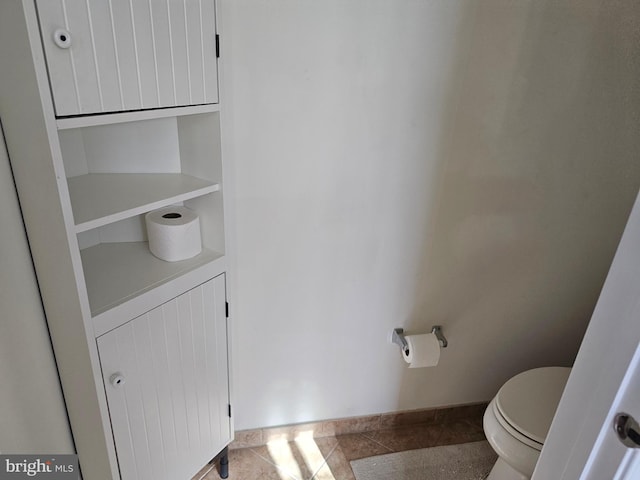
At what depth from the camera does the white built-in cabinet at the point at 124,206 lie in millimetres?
839

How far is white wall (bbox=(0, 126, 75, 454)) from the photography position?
101 centimetres

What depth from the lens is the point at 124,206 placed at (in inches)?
41.5

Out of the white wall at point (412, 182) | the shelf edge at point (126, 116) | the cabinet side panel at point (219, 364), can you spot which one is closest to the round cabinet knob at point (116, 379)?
the cabinet side panel at point (219, 364)

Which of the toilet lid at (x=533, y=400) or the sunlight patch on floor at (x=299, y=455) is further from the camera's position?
the sunlight patch on floor at (x=299, y=455)

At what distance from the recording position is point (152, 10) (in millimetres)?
938

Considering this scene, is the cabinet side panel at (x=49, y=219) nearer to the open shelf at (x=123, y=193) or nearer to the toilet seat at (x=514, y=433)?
the open shelf at (x=123, y=193)

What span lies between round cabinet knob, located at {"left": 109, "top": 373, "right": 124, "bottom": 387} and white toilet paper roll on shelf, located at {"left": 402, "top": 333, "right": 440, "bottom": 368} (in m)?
1.00

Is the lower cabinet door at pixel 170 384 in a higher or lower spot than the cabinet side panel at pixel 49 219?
lower

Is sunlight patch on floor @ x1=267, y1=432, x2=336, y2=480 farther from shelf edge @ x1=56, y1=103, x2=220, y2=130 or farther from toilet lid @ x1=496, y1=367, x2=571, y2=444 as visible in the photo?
shelf edge @ x1=56, y1=103, x2=220, y2=130

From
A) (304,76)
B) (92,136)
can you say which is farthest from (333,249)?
(92,136)

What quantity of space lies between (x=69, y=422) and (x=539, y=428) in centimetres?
143

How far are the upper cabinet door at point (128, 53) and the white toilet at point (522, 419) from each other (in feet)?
4.46

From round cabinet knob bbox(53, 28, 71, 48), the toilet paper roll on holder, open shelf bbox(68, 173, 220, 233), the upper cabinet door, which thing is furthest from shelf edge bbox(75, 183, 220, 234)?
the toilet paper roll on holder

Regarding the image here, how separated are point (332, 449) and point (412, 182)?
1136 mm
